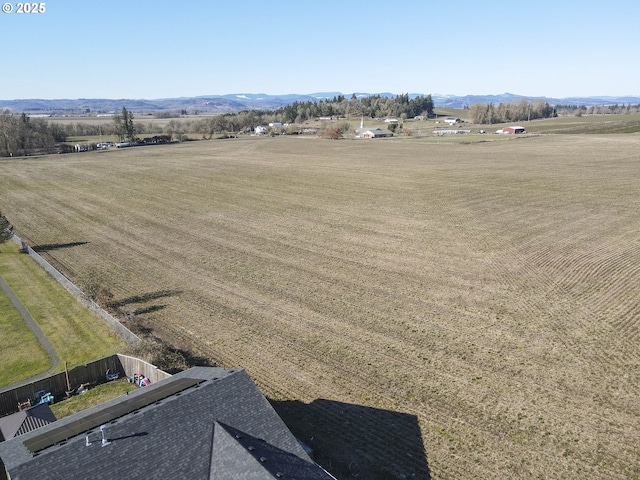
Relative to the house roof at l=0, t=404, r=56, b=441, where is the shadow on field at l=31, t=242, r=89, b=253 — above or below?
above

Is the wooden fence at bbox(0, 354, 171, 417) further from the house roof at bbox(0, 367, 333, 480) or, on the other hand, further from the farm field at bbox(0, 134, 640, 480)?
the house roof at bbox(0, 367, 333, 480)

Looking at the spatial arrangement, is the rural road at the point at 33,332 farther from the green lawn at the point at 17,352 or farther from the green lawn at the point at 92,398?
the green lawn at the point at 92,398

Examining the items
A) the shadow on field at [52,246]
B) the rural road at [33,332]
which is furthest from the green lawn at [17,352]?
the shadow on field at [52,246]

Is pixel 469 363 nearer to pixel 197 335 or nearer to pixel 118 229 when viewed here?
pixel 197 335

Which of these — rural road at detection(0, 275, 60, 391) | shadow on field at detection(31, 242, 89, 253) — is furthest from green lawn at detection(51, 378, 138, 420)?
shadow on field at detection(31, 242, 89, 253)

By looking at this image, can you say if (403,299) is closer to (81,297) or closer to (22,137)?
(81,297)

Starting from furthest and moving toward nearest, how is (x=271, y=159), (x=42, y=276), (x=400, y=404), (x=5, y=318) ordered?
(x=271, y=159), (x=42, y=276), (x=5, y=318), (x=400, y=404)

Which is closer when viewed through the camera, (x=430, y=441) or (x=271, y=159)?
(x=430, y=441)

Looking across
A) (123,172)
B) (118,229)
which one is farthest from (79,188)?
(118,229)
